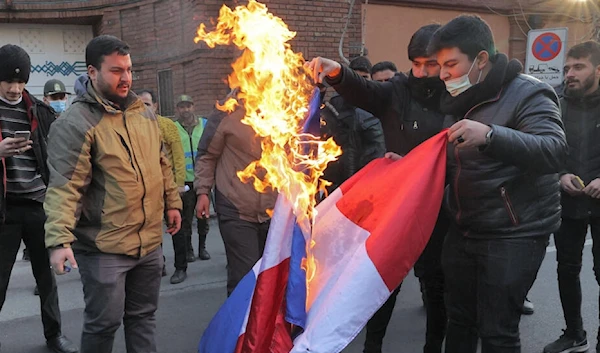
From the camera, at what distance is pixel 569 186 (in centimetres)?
381

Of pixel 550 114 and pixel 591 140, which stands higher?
pixel 550 114

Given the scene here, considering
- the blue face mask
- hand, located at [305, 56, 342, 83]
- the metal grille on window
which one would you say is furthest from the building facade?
hand, located at [305, 56, 342, 83]

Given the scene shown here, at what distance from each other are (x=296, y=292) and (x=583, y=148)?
2499mm

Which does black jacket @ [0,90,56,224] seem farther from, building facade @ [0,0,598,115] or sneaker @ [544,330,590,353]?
building facade @ [0,0,598,115]

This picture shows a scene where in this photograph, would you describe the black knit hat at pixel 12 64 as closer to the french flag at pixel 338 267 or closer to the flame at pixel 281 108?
the flame at pixel 281 108

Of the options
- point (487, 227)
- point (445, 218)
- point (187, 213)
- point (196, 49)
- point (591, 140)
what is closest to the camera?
point (487, 227)

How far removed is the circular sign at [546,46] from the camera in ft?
31.2

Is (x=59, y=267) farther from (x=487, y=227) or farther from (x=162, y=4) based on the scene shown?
(x=162, y=4)

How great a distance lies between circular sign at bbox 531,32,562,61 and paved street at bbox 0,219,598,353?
449 centimetres

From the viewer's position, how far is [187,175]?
6.99m

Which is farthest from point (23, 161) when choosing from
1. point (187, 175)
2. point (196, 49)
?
point (196, 49)

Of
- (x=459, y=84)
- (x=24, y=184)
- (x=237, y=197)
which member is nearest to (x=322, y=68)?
(x=459, y=84)

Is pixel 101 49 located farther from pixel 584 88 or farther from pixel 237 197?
pixel 584 88

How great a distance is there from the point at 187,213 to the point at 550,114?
16.3ft
